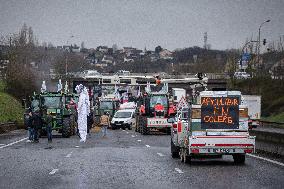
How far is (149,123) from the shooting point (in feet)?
181

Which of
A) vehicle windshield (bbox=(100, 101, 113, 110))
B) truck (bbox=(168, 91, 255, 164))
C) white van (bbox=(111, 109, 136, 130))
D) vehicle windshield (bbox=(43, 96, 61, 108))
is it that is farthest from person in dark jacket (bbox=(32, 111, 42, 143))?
vehicle windshield (bbox=(100, 101, 113, 110))

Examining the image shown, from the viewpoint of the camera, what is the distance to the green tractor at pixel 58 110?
4809cm

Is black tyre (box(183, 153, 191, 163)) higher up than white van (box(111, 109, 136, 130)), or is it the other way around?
black tyre (box(183, 153, 191, 163))

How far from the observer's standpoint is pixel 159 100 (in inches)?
2303

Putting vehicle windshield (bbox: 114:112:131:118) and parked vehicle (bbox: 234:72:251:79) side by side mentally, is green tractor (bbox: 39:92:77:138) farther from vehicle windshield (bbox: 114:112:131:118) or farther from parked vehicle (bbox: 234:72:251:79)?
parked vehicle (bbox: 234:72:251:79)

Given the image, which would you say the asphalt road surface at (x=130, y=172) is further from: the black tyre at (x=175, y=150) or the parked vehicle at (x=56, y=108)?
the parked vehicle at (x=56, y=108)

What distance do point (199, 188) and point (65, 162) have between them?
9.42 metres

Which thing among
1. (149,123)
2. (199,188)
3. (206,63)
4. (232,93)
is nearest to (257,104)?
(149,123)

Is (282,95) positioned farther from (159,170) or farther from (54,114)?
(159,170)

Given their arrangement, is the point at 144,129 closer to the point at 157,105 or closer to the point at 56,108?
the point at 157,105

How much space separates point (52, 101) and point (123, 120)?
79.8 ft

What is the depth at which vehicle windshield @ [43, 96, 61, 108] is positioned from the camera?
162ft

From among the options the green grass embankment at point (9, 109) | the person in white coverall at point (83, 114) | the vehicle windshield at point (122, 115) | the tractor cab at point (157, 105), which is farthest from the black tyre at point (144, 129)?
the vehicle windshield at point (122, 115)

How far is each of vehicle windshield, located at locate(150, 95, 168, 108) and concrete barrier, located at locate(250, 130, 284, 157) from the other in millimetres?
24697
